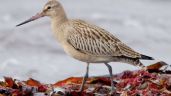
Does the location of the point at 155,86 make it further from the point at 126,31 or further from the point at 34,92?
the point at 126,31

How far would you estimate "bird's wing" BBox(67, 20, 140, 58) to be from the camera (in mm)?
14680

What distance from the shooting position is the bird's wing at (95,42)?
48.2 ft

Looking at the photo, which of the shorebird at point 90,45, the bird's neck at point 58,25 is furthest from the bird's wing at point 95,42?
the bird's neck at point 58,25

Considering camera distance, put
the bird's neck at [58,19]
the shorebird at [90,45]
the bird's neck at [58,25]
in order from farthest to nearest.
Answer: the bird's neck at [58,19] → the bird's neck at [58,25] → the shorebird at [90,45]

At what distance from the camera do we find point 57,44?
21.2 m

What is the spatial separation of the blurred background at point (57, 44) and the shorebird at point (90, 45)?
8.20 feet

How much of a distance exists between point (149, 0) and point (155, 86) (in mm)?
12533

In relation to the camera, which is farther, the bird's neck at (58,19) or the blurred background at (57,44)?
the blurred background at (57,44)

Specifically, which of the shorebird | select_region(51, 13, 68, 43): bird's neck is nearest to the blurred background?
select_region(51, 13, 68, 43): bird's neck

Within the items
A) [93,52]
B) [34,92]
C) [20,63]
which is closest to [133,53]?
[93,52]

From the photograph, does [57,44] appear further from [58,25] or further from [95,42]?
[95,42]

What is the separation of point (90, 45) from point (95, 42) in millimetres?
86

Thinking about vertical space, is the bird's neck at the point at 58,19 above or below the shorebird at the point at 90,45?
above

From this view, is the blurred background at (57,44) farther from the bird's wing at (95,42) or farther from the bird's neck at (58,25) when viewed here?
the bird's wing at (95,42)
